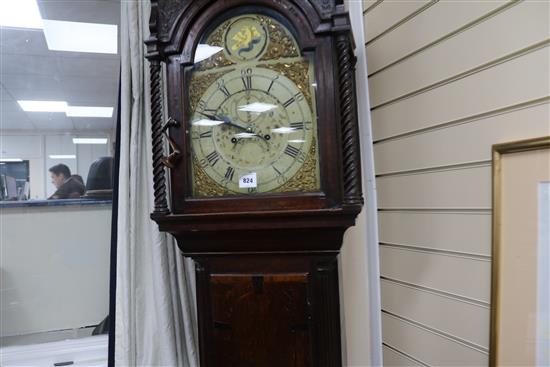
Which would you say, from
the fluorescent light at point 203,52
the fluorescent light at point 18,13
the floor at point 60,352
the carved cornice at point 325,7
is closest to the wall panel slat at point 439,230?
the carved cornice at point 325,7

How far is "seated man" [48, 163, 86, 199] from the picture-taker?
1.36 meters

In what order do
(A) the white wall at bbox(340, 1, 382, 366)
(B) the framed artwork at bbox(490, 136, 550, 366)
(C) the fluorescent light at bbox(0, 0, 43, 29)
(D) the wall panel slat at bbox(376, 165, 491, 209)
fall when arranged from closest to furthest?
(B) the framed artwork at bbox(490, 136, 550, 366) < (D) the wall panel slat at bbox(376, 165, 491, 209) < (A) the white wall at bbox(340, 1, 382, 366) < (C) the fluorescent light at bbox(0, 0, 43, 29)

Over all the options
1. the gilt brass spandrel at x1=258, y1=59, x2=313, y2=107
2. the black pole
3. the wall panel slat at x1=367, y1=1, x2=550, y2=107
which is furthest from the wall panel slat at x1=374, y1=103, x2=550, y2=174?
the black pole

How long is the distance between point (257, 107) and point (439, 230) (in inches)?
21.7

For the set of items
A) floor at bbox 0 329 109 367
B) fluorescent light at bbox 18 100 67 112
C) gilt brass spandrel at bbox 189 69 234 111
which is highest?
fluorescent light at bbox 18 100 67 112

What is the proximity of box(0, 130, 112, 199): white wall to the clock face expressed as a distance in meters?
0.67

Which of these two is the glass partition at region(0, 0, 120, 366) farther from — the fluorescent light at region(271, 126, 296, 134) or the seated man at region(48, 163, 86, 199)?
the fluorescent light at region(271, 126, 296, 134)

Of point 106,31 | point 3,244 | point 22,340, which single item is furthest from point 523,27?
Result: point 22,340

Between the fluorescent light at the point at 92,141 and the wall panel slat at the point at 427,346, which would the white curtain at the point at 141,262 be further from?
the wall panel slat at the point at 427,346

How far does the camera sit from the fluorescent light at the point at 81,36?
135cm

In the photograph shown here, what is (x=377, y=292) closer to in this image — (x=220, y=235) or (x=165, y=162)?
(x=220, y=235)

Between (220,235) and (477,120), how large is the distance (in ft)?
2.13

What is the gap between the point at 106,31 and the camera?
1379 millimetres

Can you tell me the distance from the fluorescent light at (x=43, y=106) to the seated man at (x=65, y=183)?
22 cm
